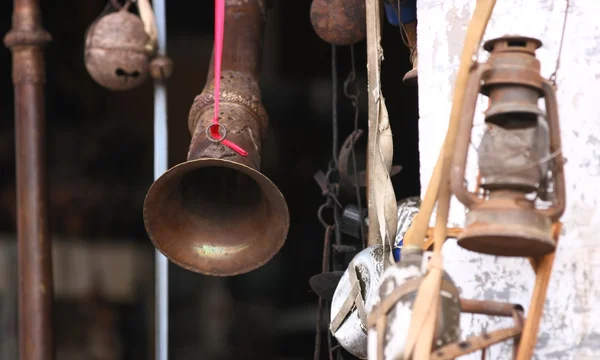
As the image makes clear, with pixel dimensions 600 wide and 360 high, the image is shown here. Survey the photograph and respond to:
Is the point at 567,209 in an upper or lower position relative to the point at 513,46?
lower

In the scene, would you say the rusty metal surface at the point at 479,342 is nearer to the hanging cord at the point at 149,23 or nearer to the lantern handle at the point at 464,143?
the lantern handle at the point at 464,143

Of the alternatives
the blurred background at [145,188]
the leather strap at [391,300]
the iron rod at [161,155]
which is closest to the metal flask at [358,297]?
the iron rod at [161,155]

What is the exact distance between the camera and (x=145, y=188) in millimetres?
4590

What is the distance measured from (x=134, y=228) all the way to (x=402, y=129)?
4.43 feet

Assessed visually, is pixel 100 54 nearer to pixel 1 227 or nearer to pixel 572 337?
pixel 1 227

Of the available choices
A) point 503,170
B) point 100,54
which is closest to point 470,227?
point 503,170

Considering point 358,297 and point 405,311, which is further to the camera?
point 358,297

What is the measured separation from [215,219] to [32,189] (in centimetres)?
70

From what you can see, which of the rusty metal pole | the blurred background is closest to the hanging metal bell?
the rusty metal pole

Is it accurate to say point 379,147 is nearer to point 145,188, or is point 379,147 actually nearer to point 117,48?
point 117,48

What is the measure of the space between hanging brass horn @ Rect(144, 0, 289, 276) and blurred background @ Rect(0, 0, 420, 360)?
1.29 metres

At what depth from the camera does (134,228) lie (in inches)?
181

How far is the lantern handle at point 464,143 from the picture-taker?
162 centimetres

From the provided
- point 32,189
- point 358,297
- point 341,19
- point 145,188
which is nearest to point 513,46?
point 358,297
